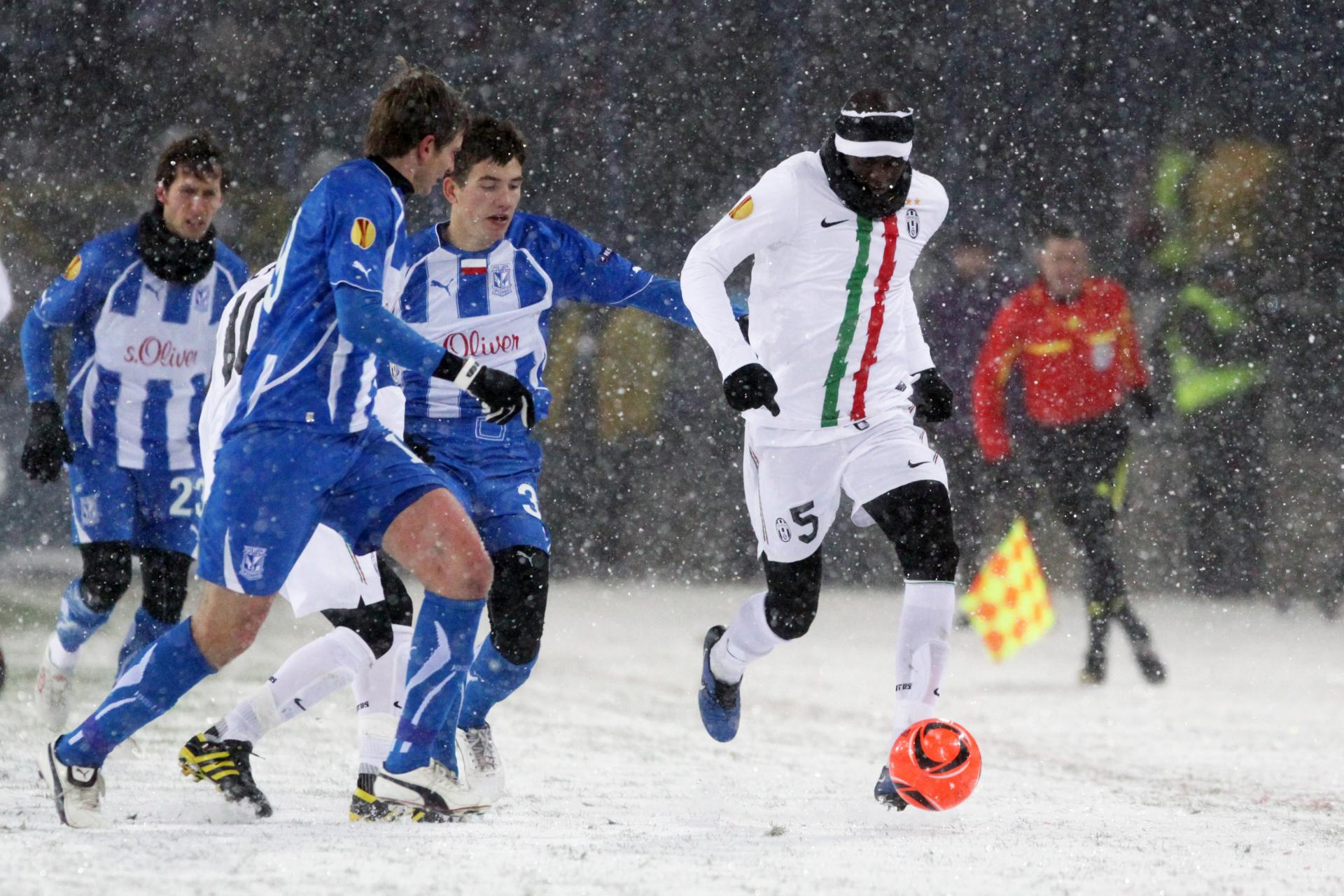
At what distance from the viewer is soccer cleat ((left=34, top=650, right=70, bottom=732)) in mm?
5875

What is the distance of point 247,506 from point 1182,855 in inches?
88.9

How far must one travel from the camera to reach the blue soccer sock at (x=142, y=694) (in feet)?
13.7

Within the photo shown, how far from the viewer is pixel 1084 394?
850 centimetres

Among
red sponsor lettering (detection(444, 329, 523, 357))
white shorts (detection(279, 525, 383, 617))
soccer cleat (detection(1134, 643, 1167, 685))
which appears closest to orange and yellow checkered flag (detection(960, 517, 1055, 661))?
soccer cleat (detection(1134, 643, 1167, 685))

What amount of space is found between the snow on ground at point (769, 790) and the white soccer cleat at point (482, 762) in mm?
71

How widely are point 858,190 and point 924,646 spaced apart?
1.26m

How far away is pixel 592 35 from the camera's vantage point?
472 inches

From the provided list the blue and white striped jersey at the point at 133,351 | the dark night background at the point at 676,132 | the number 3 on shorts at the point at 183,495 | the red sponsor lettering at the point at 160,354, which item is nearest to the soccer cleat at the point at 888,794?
the number 3 on shorts at the point at 183,495

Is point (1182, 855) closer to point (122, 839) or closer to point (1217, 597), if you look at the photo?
point (122, 839)

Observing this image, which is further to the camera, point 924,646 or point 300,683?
point 924,646

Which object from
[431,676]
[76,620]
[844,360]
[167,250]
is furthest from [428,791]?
[167,250]

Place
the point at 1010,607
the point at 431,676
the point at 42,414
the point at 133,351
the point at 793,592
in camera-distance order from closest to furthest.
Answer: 1. the point at 431,676
2. the point at 793,592
3. the point at 42,414
4. the point at 133,351
5. the point at 1010,607

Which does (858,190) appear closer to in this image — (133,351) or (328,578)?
(328,578)

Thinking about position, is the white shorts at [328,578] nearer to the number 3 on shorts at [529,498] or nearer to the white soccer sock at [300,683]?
the white soccer sock at [300,683]
